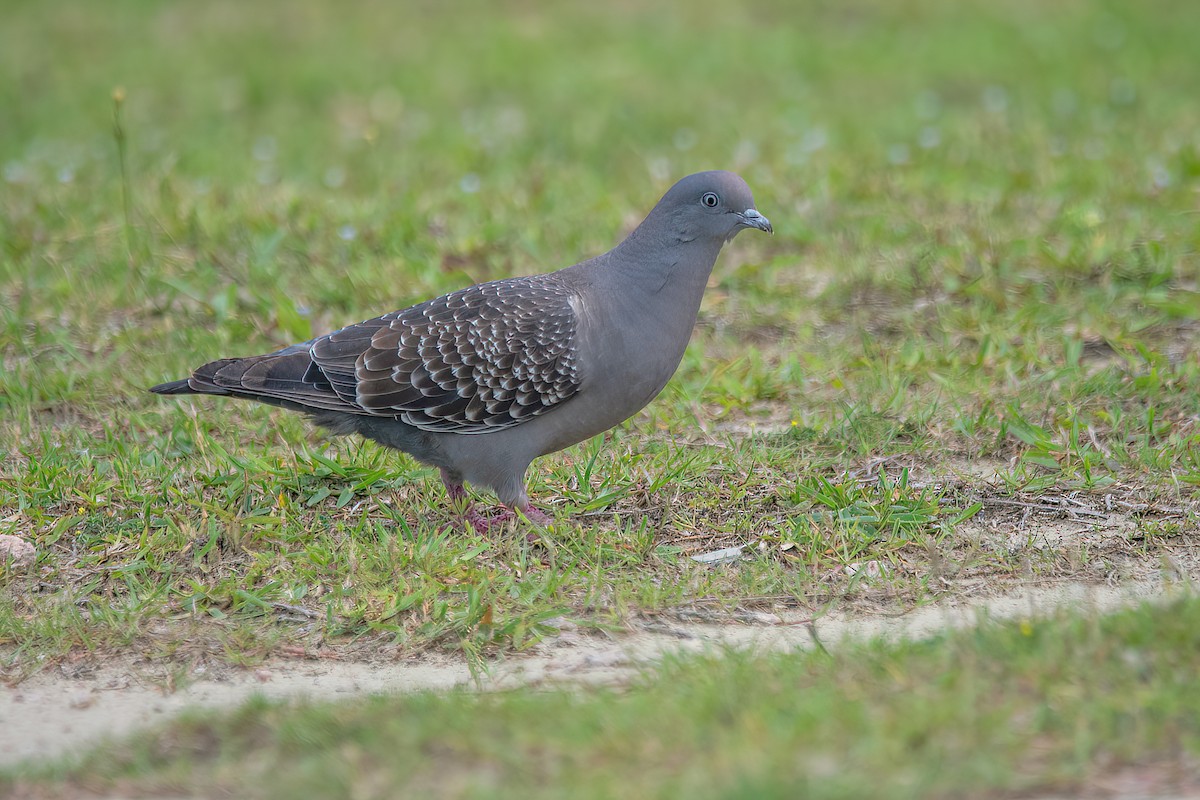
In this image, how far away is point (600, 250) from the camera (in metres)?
6.80

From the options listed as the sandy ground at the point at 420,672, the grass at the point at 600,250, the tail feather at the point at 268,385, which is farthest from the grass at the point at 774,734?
the tail feather at the point at 268,385

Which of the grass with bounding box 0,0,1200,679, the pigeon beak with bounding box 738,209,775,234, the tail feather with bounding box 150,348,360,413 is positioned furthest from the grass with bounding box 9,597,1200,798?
the pigeon beak with bounding box 738,209,775,234

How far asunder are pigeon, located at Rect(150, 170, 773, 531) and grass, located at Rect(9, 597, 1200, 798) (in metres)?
1.17

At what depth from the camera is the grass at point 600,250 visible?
4.31 meters

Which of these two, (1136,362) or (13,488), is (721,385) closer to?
(1136,362)

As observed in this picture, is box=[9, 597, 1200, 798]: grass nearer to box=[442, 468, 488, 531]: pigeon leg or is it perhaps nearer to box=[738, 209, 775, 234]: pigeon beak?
box=[442, 468, 488, 531]: pigeon leg

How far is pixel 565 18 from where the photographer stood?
10820 millimetres

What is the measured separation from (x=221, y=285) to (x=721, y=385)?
8.17 feet

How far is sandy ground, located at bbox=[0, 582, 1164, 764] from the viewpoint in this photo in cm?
363

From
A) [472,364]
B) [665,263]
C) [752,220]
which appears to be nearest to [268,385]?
[472,364]

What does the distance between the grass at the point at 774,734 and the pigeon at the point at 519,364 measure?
3.84 ft

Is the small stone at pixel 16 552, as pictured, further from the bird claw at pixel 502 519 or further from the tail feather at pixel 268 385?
the bird claw at pixel 502 519

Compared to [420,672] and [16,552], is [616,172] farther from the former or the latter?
[420,672]

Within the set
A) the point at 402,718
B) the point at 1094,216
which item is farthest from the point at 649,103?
the point at 402,718
